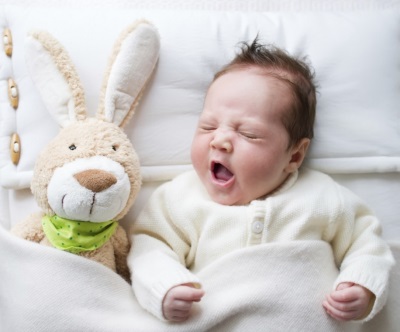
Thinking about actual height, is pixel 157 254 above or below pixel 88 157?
below

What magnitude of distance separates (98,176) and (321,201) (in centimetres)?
48

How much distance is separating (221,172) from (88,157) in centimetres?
30

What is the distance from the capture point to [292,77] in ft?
3.74

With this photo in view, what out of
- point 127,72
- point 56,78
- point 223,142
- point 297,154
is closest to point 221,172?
point 223,142

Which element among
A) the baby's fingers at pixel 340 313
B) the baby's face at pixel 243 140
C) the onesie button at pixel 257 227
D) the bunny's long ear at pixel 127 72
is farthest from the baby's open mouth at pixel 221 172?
the baby's fingers at pixel 340 313

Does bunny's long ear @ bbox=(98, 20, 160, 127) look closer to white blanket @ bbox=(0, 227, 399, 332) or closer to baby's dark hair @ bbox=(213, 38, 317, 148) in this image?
baby's dark hair @ bbox=(213, 38, 317, 148)

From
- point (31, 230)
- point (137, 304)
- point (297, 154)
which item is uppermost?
point (297, 154)

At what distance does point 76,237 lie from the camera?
980 mm

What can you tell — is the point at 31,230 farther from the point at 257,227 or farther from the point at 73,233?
Result: the point at 257,227

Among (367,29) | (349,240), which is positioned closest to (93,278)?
(349,240)

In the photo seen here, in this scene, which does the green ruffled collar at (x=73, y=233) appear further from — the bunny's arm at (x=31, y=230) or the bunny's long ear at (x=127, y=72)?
the bunny's long ear at (x=127, y=72)

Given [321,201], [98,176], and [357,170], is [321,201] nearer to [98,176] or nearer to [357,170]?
[357,170]

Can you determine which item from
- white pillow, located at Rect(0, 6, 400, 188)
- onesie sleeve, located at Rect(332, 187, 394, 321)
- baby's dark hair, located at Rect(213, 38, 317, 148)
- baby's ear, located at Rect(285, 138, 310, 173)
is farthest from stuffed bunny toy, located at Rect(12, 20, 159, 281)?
onesie sleeve, located at Rect(332, 187, 394, 321)

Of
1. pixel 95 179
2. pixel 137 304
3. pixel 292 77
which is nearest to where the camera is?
pixel 95 179
